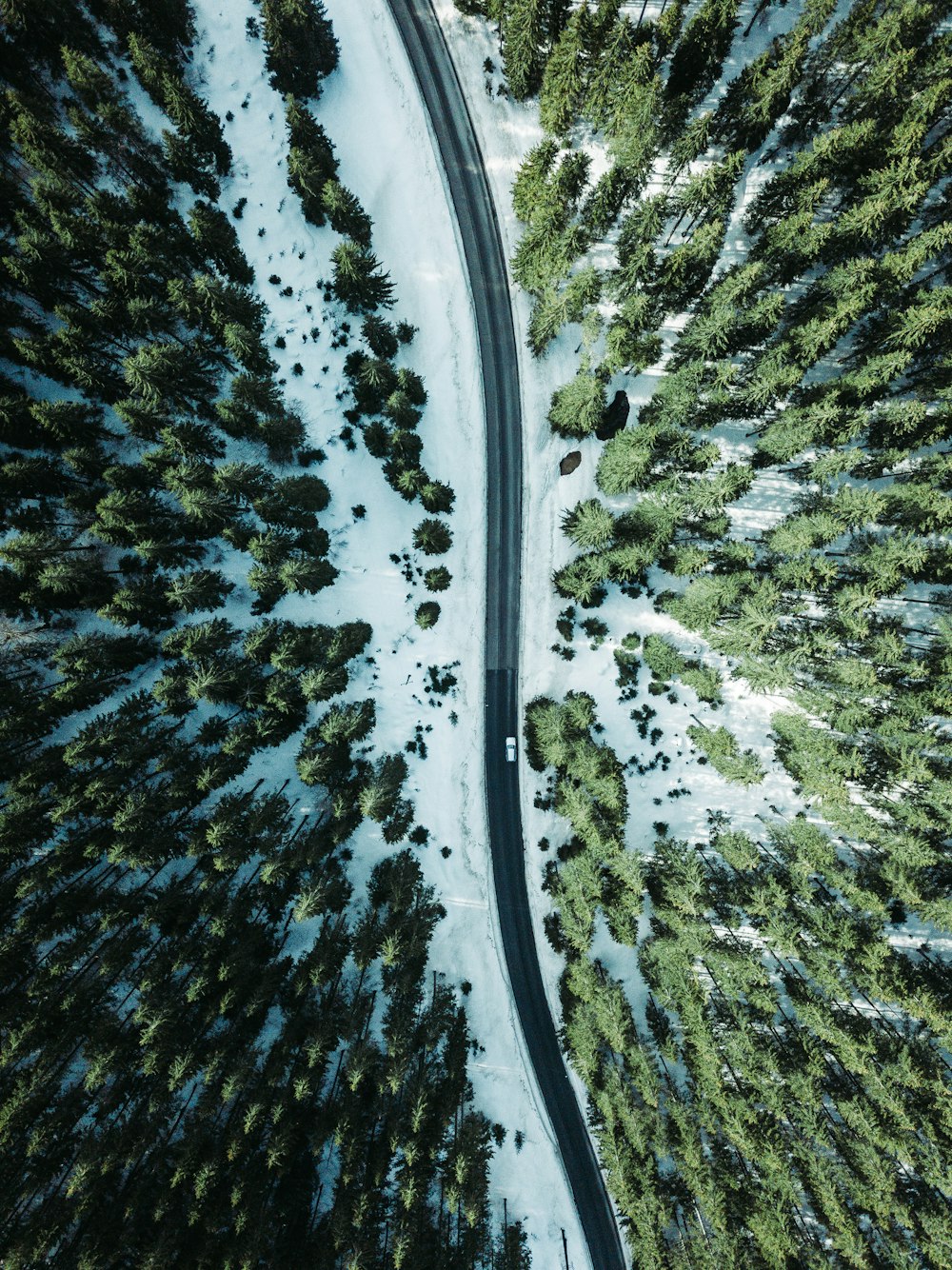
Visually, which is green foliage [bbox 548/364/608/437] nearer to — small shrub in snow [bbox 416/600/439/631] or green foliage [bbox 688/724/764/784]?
small shrub in snow [bbox 416/600/439/631]

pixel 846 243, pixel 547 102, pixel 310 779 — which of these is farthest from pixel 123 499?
pixel 846 243

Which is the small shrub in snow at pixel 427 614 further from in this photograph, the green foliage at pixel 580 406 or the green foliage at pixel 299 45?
the green foliage at pixel 299 45

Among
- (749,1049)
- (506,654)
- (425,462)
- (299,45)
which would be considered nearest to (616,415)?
(425,462)

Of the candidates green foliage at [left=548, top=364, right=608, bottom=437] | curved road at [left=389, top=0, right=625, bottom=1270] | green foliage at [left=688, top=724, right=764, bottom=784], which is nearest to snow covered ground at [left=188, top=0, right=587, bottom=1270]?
curved road at [left=389, top=0, right=625, bottom=1270]

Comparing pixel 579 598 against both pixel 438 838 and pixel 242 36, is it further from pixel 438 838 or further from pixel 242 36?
pixel 242 36

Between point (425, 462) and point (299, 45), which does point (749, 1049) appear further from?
point (299, 45)

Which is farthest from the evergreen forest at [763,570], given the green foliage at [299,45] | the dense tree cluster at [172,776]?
the dense tree cluster at [172,776]
